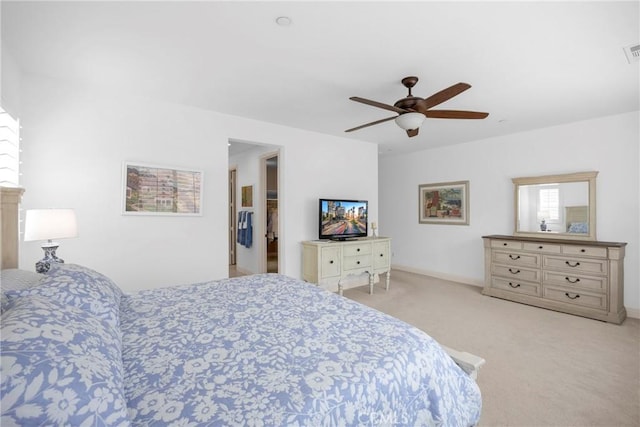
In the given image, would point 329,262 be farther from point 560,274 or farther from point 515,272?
point 560,274

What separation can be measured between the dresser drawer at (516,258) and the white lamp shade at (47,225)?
16.4 ft

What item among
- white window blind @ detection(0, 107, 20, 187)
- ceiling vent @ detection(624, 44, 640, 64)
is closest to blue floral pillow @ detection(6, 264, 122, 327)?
white window blind @ detection(0, 107, 20, 187)

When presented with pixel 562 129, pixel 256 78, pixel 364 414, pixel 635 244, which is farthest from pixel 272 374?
pixel 562 129

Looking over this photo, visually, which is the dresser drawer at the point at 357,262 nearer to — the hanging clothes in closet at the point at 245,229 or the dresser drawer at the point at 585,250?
the hanging clothes in closet at the point at 245,229

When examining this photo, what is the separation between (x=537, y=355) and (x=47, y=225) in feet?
13.5

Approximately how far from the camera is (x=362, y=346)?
1.21 metres

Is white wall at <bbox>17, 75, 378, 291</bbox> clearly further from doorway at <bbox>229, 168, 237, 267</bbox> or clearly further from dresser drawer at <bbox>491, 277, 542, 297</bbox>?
dresser drawer at <bbox>491, 277, 542, 297</bbox>

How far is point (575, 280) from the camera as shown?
361 centimetres

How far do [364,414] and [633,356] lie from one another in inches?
122

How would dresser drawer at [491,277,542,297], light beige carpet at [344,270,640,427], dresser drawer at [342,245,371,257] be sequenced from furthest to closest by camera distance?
dresser drawer at [342,245,371,257]
dresser drawer at [491,277,542,297]
light beige carpet at [344,270,640,427]

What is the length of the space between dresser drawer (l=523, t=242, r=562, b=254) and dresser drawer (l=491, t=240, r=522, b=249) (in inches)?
3.4

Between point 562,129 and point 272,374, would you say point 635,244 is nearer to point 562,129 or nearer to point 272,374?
point 562,129

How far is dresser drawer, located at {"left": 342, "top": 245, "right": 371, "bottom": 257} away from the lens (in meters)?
4.29

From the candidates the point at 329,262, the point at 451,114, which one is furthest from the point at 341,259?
the point at 451,114
